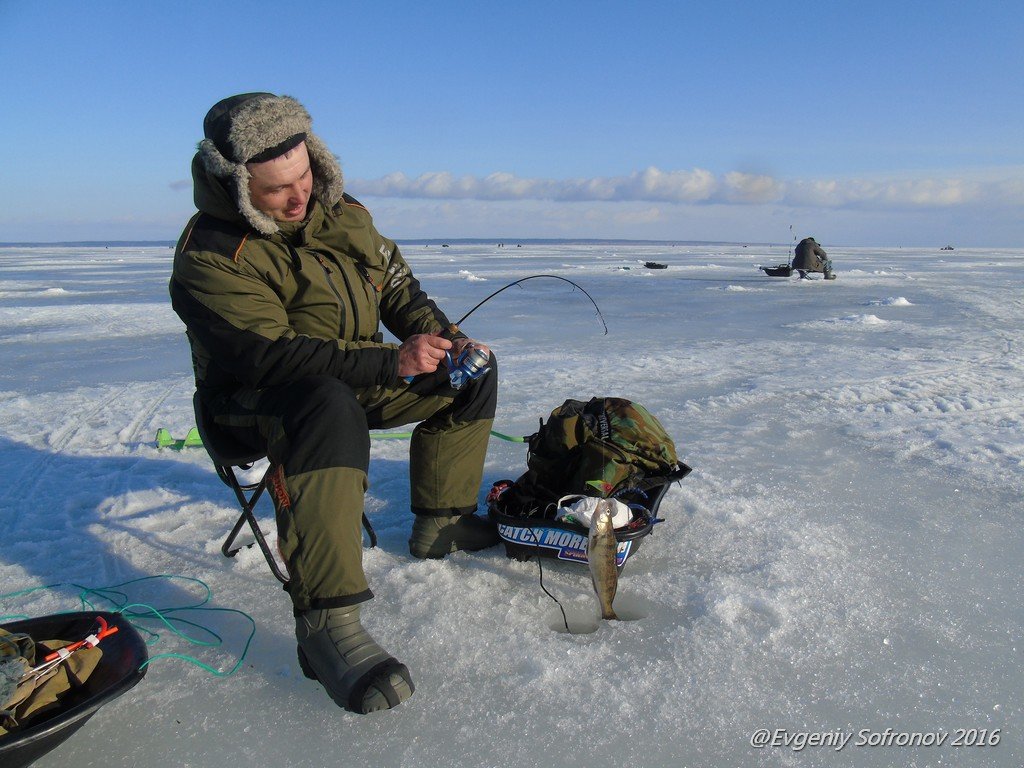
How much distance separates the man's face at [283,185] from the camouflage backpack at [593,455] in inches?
55.1

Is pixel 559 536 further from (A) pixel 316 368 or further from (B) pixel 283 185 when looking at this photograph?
(B) pixel 283 185

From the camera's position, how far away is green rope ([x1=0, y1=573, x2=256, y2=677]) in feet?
7.16

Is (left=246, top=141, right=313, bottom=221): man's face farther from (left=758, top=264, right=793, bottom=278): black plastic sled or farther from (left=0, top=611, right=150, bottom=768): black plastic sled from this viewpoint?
(left=758, top=264, right=793, bottom=278): black plastic sled

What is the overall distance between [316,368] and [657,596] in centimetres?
136

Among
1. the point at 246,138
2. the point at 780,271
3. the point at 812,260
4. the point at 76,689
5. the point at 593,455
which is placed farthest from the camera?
the point at 780,271

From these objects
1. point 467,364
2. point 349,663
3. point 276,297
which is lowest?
point 349,663

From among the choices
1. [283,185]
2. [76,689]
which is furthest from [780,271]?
[76,689]

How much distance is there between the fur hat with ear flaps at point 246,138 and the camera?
221cm

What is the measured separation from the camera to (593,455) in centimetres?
296

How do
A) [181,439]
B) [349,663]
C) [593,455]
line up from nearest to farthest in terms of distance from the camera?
1. [349,663]
2. [593,455]
3. [181,439]

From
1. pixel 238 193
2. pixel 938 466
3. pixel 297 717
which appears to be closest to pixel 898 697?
pixel 297 717

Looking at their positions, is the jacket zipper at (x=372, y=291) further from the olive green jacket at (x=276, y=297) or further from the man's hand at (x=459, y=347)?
the man's hand at (x=459, y=347)

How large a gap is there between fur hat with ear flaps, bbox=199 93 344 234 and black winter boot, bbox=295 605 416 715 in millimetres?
1227

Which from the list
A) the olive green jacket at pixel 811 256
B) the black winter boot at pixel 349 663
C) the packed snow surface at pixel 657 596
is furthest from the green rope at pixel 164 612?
the olive green jacket at pixel 811 256
